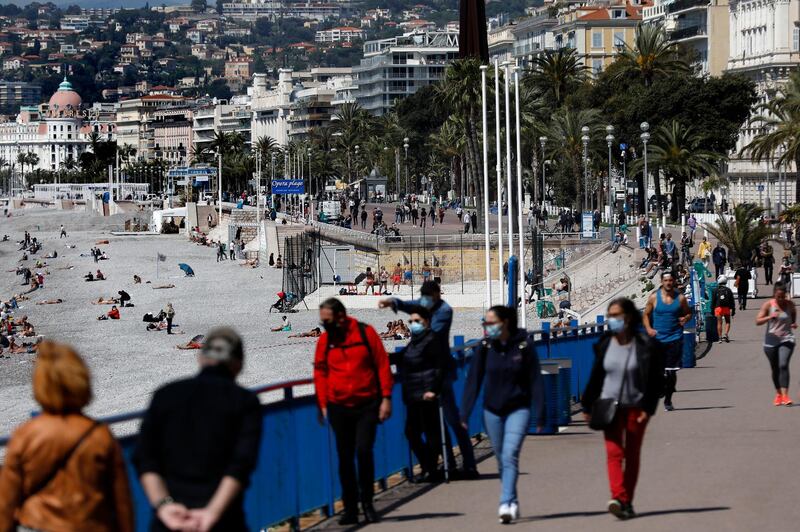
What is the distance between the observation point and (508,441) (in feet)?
30.9

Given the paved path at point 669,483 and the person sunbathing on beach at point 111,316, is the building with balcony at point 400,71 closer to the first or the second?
the person sunbathing on beach at point 111,316

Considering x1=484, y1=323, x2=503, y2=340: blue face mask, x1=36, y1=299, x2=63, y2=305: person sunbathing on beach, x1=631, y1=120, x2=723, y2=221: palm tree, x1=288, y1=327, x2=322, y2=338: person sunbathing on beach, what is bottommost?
x1=36, y1=299, x2=63, y2=305: person sunbathing on beach

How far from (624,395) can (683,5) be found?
98.9 m

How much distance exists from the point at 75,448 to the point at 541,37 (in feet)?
457

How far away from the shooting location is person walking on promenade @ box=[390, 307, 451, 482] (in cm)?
1041

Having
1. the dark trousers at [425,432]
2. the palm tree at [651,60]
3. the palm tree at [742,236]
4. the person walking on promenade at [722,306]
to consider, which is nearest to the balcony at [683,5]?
the palm tree at [651,60]

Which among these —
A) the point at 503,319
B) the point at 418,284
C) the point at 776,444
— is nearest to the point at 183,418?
the point at 503,319

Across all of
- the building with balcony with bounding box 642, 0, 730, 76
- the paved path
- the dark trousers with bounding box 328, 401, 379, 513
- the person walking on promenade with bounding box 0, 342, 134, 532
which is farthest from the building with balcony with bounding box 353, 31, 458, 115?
the person walking on promenade with bounding box 0, 342, 134, 532

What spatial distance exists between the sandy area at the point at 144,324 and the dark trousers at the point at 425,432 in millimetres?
15726

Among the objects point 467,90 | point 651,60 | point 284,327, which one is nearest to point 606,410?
point 284,327

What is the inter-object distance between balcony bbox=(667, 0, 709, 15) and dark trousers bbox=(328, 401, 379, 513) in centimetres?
9478

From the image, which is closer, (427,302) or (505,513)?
(505,513)

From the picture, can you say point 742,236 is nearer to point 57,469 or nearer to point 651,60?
point 57,469

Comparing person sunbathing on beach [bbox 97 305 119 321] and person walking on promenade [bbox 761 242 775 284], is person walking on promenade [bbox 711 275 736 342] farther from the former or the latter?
person sunbathing on beach [bbox 97 305 119 321]
